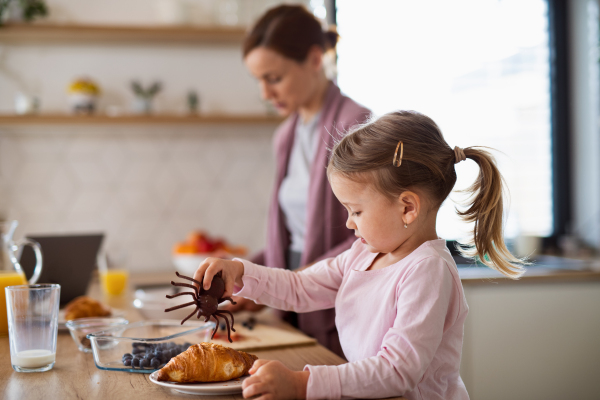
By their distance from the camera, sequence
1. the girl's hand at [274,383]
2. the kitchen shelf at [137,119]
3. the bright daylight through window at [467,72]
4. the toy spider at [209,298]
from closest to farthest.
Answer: the girl's hand at [274,383]
the toy spider at [209,298]
the kitchen shelf at [137,119]
the bright daylight through window at [467,72]

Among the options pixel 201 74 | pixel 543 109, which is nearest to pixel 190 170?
pixel 201 74

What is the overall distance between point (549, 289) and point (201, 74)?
200 cm

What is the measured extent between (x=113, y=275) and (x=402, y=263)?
46.5 inches

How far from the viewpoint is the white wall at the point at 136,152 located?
9.34ft

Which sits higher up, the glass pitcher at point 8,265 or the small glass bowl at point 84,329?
the glass pitcher at point 8,265

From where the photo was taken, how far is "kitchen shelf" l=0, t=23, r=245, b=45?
269 cm

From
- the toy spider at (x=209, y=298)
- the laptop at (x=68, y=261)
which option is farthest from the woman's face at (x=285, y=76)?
the toy spider at (x=209, y=298)

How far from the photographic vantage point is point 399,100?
3170mm

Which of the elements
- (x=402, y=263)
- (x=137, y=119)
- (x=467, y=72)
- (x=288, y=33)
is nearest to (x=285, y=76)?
(x=288, y=33)

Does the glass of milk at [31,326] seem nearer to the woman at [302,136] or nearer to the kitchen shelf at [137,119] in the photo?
the woman at [302,136]

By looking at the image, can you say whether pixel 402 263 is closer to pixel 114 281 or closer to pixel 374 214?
pixel 374 214

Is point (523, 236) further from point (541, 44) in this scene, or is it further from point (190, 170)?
point (190, 170)

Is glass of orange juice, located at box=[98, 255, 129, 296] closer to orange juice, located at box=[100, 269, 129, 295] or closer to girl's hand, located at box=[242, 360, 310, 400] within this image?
orange juice, located at box=[100, 269, 129, 295]

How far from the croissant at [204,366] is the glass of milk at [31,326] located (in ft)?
0.83
